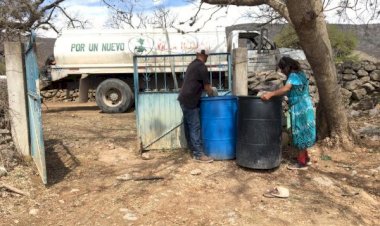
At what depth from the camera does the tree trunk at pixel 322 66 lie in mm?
5582

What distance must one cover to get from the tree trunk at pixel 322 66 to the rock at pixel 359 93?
5.87m

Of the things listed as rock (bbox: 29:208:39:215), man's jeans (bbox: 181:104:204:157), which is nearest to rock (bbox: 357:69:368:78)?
man's jeans (bbox: 181:104:204:157)

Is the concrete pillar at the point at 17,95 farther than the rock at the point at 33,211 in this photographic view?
Yes

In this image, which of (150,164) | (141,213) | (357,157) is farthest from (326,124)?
(141,213)

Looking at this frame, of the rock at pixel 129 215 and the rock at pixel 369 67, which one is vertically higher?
the rock at pixel 369 67

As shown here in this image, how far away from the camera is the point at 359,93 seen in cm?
1223

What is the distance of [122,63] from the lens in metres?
12.9

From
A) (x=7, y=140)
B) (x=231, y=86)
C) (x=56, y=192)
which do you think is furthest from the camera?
(x=231, y=86)

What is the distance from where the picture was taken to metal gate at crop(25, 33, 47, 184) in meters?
5.04

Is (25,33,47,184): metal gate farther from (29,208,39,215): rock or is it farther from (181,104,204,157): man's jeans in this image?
(181,104,204,157): man's jeans

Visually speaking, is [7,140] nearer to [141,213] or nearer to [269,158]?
[141,213]

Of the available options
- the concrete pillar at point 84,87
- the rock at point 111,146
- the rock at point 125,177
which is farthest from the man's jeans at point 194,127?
the concrete pillar at point 84,87

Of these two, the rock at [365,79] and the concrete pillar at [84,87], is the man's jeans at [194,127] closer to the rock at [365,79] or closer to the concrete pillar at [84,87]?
the concrete pillar at [84,87]

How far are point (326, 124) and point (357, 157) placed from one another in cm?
75
